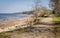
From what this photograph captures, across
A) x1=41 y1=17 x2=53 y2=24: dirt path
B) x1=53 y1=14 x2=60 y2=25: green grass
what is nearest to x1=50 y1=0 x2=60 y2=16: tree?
x1=53 y1=14 x2=60 y2=25: green grass

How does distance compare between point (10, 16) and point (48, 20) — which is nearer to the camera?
point (10, 16)

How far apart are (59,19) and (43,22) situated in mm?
368

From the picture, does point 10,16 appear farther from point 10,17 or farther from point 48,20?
point 48,20

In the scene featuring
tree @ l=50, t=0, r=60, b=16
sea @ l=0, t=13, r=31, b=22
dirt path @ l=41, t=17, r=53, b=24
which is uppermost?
tree @ l=50, t=0, r=60, b=16

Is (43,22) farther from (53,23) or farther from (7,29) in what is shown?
(7,29)

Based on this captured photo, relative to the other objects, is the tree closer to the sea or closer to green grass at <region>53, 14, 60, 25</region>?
green grass at <region>53, 14, 60, 25</region>

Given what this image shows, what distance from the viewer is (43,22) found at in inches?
138

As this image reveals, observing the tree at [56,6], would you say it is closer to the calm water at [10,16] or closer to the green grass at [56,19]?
the green grass at [56,19]

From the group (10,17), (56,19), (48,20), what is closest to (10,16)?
(10,17)

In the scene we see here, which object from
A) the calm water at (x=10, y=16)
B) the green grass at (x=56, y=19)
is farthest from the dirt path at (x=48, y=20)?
the calm water at (x=10, y=16)

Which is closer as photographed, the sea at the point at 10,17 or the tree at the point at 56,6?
the sea at the point at 10,17

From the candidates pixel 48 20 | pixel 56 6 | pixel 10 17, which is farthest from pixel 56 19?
pixel 10 17

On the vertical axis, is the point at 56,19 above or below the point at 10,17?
below

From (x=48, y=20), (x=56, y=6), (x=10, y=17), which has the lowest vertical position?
(x=48, y=20)
